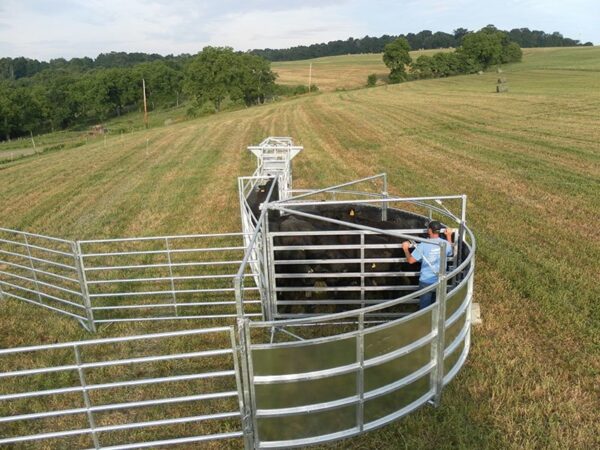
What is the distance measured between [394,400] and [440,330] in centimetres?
87

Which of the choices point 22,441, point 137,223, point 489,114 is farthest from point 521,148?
Answer: point 22,441

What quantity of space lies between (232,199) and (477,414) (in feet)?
38.5

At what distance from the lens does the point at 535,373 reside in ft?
19.2

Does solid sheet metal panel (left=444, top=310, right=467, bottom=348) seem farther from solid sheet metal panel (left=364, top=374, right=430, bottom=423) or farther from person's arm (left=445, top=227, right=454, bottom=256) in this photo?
person's arm (left=445, top=227, right=454, bottom=256)

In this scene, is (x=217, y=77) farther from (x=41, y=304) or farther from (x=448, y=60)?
(x=41, y=304)

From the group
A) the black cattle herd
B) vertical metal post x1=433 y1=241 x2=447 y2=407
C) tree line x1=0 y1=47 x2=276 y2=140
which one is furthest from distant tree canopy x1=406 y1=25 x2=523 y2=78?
vertical metal post x1=433 y1=241 x2=447 y2=407

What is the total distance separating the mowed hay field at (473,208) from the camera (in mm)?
5286

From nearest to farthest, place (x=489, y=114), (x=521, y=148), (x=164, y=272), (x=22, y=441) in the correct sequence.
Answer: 1. (x=22, y=441)
2. (x=164, y=272)
3. (x=521, y=148)
4. (x=489, y=114)

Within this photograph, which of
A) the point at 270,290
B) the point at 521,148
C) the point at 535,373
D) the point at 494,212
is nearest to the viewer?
the point at 535,373

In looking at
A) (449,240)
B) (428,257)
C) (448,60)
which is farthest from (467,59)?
(428,257)

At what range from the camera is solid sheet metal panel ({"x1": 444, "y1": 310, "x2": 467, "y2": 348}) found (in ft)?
17.7

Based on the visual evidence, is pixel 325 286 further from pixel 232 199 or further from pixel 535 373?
pixel 232 199

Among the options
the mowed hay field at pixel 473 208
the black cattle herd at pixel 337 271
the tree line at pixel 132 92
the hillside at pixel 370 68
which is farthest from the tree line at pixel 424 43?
the black cattle herd at pixel 337 271

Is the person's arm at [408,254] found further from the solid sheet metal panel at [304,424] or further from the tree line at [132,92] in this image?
the tree line at [132,92]
